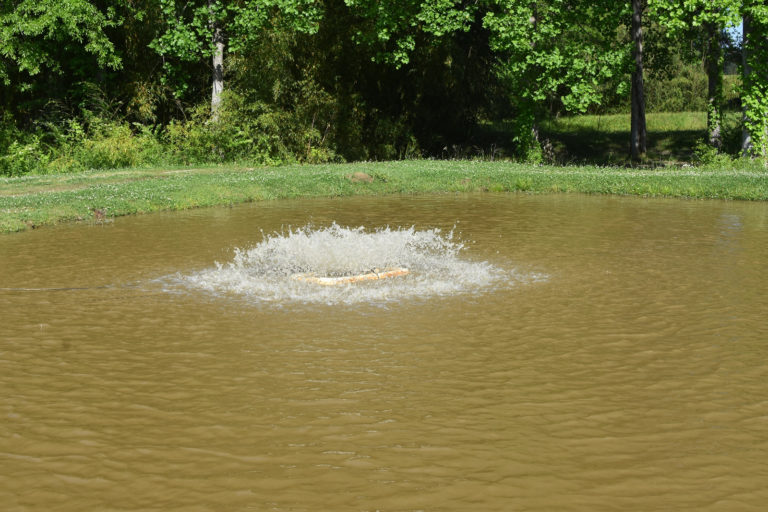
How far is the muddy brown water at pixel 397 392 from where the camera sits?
5105 mm

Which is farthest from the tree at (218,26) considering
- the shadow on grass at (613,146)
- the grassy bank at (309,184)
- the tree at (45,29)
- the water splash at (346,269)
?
the water splash at (346,269)

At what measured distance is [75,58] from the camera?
1293 inches

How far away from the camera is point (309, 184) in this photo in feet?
74.4

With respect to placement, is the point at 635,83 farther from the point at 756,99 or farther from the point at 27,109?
the point at 27,109

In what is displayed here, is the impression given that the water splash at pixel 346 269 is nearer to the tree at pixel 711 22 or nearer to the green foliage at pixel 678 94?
the tree at pixel 711 22

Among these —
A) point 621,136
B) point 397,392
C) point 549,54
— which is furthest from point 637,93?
point 397,392

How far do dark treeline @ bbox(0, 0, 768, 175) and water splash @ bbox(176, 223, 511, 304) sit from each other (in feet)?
55.6

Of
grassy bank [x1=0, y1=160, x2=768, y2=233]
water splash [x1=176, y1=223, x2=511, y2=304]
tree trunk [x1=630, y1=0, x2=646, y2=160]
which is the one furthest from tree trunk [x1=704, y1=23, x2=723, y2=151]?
water splash [x1=176, y1=223, x2=511, y2=304]

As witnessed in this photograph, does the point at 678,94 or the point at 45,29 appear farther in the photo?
the point at 678,94

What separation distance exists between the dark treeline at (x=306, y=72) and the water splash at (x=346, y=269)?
16936 mm

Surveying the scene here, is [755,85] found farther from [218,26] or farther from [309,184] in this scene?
[218,26]

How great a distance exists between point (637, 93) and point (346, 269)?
1010 inches

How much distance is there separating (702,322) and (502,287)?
2.57 metres

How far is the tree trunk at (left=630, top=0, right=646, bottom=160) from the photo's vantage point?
33375 mm
